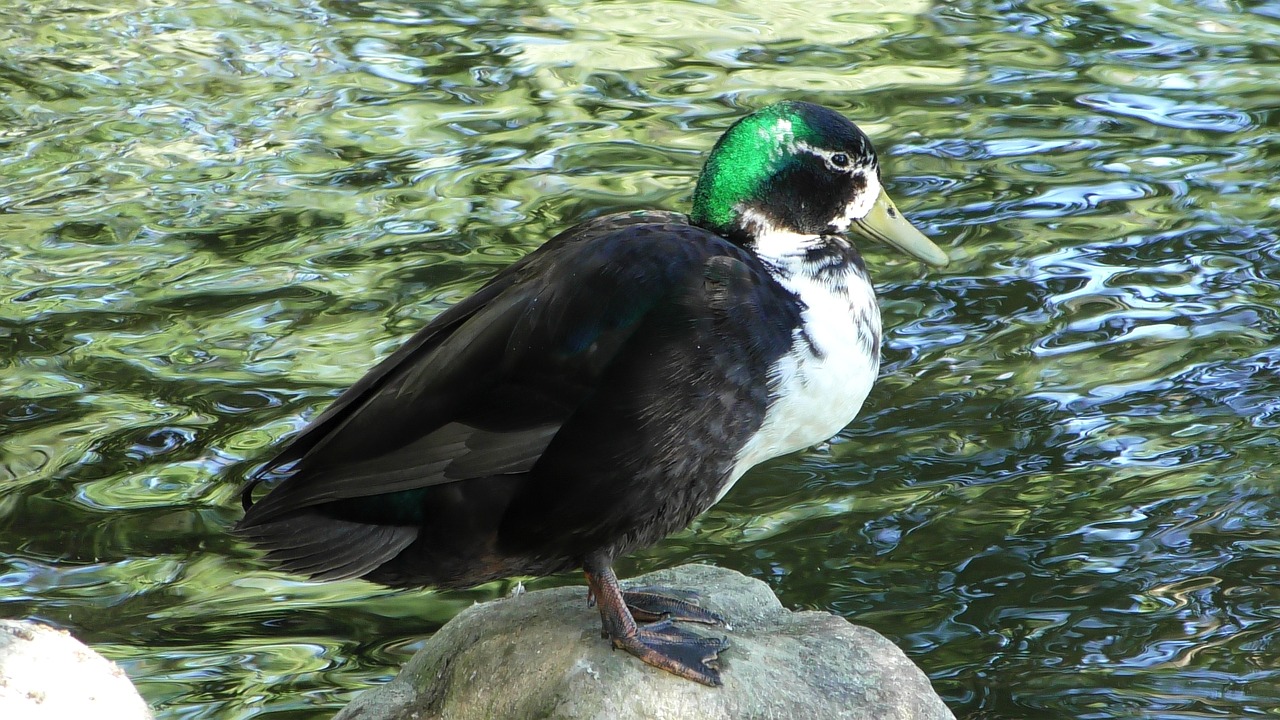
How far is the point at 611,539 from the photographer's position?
11.2 ft

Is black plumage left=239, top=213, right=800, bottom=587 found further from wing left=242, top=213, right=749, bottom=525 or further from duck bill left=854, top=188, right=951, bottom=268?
duck bill left=854, top=188, right=951, bottom=268

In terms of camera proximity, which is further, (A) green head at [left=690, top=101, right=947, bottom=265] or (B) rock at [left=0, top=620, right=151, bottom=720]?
(A) green head at [left=690, top=101, right=947, bottom=265]

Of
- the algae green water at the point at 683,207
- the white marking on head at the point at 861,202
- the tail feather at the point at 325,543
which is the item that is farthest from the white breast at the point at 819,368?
the algae green water at the point at 683,207

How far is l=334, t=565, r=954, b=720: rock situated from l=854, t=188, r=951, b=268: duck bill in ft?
3.12

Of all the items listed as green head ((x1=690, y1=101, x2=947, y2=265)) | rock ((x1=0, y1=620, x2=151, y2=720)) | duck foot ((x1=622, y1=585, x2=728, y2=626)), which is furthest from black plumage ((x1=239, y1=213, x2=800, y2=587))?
rock ((x1=0, y1=620, x2=151, y2=720))

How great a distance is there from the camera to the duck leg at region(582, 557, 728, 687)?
3438mm

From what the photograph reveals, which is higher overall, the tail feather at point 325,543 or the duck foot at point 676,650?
the tail feather at point 325,543

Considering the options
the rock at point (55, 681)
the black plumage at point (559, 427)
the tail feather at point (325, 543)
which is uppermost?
the black plumage at point (559, 427)

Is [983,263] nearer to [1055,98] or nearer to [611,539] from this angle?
[1055,98]

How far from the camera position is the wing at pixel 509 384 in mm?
3350

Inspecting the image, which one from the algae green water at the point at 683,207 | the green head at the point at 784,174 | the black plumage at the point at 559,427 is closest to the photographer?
the black plumage at the point at 559,427

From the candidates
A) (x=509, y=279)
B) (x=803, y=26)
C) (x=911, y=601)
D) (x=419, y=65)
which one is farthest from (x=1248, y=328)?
(x=419, y=65)

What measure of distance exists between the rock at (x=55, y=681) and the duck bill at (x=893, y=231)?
200cm

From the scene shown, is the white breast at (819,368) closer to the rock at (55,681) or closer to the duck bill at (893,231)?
the duck bill at (893,231)
